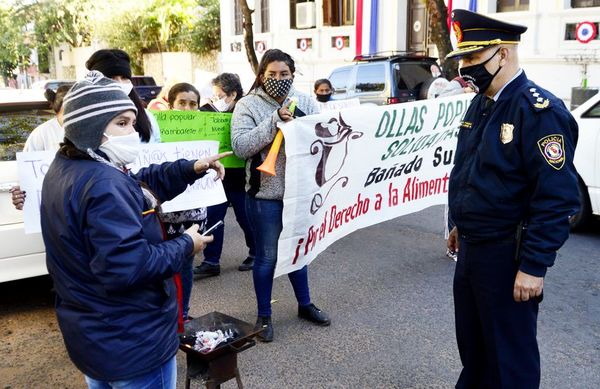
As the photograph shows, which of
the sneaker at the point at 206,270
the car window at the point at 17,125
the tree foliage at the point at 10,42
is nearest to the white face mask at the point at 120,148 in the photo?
the car window at the point at 17,125

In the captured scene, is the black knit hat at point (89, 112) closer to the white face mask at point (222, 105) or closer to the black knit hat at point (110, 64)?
the black knit hat at point (110, 64)

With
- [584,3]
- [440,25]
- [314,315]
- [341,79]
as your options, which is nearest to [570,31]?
[584,3]

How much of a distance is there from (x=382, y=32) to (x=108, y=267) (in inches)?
699

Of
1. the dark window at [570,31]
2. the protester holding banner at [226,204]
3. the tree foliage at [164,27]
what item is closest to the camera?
the protester holding banner at [226,204]

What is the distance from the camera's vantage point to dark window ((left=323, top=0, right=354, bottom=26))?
20.2 m

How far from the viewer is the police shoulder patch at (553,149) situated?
2.41 m

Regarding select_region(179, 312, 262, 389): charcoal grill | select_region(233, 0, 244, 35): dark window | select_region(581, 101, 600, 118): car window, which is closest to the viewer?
select_region(179, 312, 262, 389): charcoal grill

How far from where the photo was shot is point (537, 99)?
97.9 inches

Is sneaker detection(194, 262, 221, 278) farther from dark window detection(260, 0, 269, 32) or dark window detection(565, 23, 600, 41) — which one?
dark window detection(260, 0, 269, 32)

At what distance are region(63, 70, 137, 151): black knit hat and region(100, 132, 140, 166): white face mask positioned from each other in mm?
34

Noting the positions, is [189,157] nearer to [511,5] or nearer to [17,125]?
[17,125]

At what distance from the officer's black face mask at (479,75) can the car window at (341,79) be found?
33.6 feet

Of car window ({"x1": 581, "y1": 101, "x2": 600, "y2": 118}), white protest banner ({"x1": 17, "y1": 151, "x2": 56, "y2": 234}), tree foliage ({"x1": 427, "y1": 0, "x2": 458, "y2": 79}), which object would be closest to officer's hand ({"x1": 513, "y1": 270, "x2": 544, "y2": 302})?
white protest banner ({"x1": 17, "y1": 151, "x2": 56, "y2": 234})

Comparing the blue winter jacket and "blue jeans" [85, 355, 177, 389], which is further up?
→ the blue winter jacket
